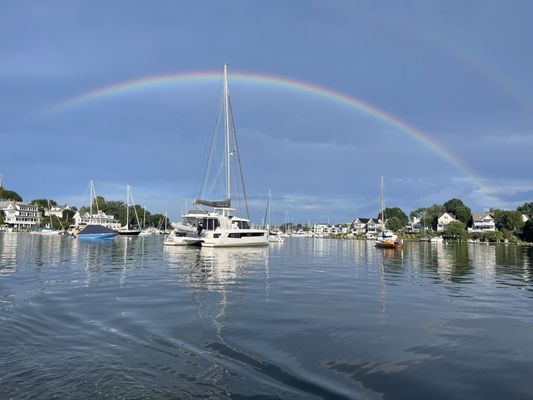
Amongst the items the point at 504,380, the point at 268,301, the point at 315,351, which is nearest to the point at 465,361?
the point at 504,380

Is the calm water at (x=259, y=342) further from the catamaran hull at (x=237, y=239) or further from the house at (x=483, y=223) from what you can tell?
the house at (x=483, y=223)

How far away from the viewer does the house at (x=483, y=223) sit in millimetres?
185875

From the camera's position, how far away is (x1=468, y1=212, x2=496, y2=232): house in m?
186

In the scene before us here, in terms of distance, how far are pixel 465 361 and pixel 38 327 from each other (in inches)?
484

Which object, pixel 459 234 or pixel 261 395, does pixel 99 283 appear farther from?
pixel 459 234

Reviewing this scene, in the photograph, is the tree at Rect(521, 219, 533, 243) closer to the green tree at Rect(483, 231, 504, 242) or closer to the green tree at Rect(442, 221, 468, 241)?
the green tree at Rect(483, 231, 504, 242)

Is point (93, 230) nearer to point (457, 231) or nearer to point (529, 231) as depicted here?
point (457, 231)

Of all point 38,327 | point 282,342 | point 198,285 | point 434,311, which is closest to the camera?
point 282,342

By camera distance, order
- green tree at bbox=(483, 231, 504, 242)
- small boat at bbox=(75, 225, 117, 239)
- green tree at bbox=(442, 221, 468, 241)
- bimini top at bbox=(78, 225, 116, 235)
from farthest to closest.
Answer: green tree at bbox=(442, 221, 468, 241)
green tree at bbox=(483, 231, 504, 242)
bimini top at bbox=(78, 225, 116, 235)
small boat at bbox=(75, 225, 117, 239)

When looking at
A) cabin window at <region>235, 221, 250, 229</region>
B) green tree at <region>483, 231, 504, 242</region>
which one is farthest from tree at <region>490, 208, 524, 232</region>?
cabin window at <region>235, 221, 250, 229</region>

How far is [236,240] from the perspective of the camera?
234ft

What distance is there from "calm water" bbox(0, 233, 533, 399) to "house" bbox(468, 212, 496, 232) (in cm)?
17968

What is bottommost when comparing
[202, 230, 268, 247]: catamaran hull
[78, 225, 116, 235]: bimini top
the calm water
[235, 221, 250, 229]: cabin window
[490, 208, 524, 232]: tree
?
the calm water

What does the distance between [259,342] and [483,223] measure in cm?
19886
